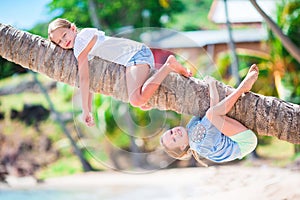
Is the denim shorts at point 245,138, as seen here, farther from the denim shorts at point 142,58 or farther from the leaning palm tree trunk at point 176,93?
the denim shorts at point 142,58

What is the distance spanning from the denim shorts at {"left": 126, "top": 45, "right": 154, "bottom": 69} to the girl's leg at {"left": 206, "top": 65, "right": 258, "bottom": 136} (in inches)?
4.8

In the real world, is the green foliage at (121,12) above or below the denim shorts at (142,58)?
above

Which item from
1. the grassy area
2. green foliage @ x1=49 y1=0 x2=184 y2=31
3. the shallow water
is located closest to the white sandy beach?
the shallow water

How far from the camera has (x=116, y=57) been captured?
1156 mm

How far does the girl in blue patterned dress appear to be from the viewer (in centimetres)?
115

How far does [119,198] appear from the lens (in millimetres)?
4039

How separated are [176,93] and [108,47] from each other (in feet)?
0.51

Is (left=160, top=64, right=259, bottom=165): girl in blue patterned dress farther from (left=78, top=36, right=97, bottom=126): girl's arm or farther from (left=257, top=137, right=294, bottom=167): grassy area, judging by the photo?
(left=257, top=137, right=294, bottom=167): grassy area

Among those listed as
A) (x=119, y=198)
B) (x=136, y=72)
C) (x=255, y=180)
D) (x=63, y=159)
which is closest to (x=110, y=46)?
(x=136, y=72)

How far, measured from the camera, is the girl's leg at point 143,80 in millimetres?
1132

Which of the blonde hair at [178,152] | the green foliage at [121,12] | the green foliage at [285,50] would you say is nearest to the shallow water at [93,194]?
the green foliage at [285,50]

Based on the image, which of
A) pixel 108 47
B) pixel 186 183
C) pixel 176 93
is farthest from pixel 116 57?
pixel 186 183

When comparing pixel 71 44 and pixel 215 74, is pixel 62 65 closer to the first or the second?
pixel 71 44

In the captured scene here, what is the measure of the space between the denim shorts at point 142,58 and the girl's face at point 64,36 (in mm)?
120
